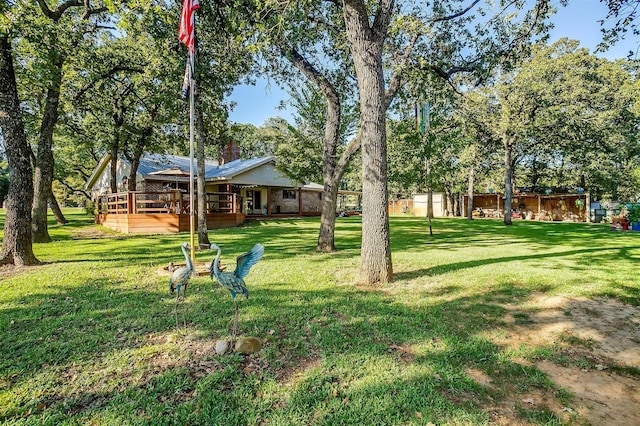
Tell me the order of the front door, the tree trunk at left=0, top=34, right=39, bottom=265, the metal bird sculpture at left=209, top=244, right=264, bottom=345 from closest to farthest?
the metal bird sculpture at left=209, top=244, right=264, bottom=345 → the tree trunk at left=0, top=34, right=39, bottom=265 → the front door

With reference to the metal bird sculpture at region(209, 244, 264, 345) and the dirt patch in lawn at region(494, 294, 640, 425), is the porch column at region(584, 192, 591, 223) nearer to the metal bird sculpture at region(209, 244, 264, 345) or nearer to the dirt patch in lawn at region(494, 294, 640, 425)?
the dirt patch in lawn at region(494, 294, 640, 425)

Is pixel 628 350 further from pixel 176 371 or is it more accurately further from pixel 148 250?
pixel 148 250

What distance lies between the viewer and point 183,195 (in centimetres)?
1466

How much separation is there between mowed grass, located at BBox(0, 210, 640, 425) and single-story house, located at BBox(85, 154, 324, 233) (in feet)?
24.4

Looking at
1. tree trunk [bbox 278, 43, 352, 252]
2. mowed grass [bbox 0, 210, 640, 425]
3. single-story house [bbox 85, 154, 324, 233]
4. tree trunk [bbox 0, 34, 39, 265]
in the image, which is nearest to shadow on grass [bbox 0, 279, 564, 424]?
mowed grass [bbox 0, 210, 640, 425]

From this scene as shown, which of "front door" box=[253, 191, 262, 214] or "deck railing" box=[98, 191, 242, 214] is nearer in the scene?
"deck railing" box=[98, 191, 242, 214]

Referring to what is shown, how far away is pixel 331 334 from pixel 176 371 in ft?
5.02

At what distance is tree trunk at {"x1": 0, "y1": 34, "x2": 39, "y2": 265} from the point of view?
6.25 m

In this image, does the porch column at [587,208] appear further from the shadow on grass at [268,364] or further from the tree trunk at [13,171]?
the tree trunk at [13,171]

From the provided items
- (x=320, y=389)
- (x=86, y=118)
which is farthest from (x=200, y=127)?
(x=86, y=118)

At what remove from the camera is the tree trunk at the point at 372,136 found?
5.11 meters

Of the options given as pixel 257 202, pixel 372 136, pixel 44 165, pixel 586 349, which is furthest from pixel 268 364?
pixel 257 202

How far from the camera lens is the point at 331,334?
3318 millimetres

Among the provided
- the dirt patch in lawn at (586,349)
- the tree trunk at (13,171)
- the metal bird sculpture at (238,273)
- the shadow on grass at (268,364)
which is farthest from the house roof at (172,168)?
the dirt patch in lawn at (586,349)
